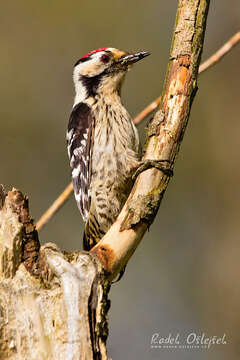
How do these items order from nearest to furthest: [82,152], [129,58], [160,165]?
[160,165] → [82,152] → [129,58]

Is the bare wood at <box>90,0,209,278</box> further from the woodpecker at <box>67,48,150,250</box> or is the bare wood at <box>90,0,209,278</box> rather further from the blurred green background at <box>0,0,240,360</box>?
the blurred green background at <box>0,0,240,360</box>

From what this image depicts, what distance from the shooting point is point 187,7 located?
133 inches

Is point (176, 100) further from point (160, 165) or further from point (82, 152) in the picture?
point (82, 152)

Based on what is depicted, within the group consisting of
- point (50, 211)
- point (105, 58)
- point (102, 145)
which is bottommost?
point (50, 211)

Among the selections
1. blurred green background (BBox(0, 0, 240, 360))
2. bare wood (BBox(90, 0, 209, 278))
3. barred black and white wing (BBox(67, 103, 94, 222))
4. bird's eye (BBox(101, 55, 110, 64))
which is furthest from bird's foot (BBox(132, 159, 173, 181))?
blurred green background (BBox(0, 0, 240, 360))

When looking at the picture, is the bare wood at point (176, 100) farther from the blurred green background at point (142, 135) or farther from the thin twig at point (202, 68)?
the blurred green background at point (142, 135)

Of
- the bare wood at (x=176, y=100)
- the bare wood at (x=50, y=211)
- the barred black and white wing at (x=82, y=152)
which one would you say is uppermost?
the bare wood at (x=176, y=100)

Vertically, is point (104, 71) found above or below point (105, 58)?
below

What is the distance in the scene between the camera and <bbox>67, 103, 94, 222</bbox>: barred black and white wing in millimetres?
4426

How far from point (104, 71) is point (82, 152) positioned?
80cm

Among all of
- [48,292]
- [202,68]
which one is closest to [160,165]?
[202,68]

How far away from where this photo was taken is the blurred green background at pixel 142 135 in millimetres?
7609

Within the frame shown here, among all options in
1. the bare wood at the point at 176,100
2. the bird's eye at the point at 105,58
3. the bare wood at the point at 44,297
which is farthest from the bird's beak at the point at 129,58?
the bare wood at the point at 44,297

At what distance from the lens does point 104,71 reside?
4.71 m
